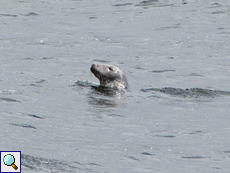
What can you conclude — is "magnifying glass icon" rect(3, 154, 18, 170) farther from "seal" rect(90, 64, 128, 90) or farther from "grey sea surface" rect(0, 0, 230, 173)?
"seal" rect(90, 64, 128, 90)

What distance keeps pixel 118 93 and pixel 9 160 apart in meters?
5.14

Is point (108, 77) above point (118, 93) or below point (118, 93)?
above

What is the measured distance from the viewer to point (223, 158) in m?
7.95

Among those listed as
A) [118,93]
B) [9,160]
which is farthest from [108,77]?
[9,160]

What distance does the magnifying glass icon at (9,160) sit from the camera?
22.5 feet

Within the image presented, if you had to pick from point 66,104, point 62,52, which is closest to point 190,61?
point 62,52

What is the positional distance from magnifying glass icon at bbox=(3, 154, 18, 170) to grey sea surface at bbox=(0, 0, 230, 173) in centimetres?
22

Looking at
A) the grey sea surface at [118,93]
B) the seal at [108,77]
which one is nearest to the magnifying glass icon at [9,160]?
the grey sea surface at [118,93]

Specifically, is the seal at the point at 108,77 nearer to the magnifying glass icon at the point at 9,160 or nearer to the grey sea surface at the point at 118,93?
the grey sea surface at the point at 118,93

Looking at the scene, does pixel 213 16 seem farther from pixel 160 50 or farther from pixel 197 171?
pixel 197 171

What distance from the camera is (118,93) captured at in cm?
1196

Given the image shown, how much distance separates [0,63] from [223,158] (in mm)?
7595

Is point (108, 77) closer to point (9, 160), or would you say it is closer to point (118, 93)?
point (118, 93)

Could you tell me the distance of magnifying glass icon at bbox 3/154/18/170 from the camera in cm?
687
